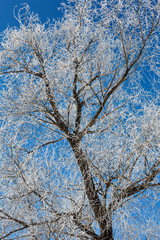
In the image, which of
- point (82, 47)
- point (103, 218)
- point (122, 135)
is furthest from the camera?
point (82, 47)

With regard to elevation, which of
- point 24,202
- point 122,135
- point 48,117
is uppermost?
point 48,117

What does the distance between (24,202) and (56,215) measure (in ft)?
1.59

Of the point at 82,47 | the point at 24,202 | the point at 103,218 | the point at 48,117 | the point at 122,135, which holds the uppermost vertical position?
the point at 82,47

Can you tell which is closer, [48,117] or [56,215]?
[56,215]

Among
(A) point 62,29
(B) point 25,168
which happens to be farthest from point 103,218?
(A) point 62,29

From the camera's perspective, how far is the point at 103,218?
3873 millimetres

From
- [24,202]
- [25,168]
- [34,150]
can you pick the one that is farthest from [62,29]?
[24,202]

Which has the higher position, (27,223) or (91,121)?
(91,121)

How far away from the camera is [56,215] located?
12.8 feet

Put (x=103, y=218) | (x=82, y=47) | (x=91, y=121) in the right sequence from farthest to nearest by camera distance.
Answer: (x=82, y=47) < (x=91, y=121) < (x=103, y=218)

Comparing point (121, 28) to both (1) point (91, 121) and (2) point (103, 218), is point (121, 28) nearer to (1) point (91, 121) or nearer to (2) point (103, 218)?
(1) point (91, 121)

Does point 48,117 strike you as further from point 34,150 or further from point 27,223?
point 27,223

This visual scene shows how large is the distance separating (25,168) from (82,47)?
2.12 meters

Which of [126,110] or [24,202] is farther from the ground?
[126,110]
